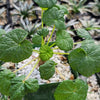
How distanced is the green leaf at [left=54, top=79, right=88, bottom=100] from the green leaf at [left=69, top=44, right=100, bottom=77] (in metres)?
0.08

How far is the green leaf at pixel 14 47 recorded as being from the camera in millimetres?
996

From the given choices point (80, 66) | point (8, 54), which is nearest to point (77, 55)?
point (80, 66)

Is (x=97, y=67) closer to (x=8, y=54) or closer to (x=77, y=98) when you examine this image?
(x=77, y=98)

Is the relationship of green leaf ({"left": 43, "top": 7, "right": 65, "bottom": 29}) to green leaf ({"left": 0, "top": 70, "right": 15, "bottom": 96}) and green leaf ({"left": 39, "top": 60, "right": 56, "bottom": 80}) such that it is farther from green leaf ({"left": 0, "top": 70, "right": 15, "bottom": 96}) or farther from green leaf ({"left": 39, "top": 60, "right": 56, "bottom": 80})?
green leaf ({"left": 0, "top": 70, "right": 15, "bottom": 96})

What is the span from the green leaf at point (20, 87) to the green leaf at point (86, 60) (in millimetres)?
259

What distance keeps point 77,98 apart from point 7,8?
1598 mm

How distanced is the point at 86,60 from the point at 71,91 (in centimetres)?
20

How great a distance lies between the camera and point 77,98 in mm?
935

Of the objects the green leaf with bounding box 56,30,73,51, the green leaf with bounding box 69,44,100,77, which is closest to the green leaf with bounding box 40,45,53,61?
the green leaf with bounding box 56,30,73,51

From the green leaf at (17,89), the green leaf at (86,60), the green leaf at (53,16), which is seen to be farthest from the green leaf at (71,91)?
the green leaf at (53,16)

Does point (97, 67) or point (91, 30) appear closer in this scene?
point (97, 67)

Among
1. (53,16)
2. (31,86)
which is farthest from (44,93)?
(53,16)

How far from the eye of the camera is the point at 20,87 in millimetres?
968

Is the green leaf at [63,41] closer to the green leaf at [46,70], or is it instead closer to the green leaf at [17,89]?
the green leaf at [46,70]
